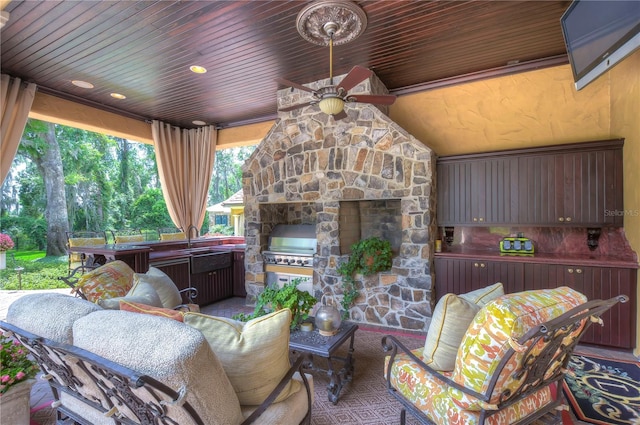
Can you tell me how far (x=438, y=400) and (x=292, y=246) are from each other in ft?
11.5

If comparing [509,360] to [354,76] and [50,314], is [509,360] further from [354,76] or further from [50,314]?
[354,76]

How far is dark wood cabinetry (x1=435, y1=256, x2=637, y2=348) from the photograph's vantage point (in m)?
2.96

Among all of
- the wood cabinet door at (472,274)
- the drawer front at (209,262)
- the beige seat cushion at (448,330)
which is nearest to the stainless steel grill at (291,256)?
the drawer front at (209,262)

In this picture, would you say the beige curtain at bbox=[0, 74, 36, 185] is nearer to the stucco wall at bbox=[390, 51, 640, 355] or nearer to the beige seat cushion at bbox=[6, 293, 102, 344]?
the beige seat cushion at bbox=[6, 293, 102, 344]

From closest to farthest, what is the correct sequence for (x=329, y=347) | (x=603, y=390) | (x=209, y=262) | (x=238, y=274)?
1. (x=329, y=347)
2. (x=603, y=390)
3. (x=209, y=262)
4. (x=238, y=274)

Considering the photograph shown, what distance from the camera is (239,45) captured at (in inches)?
129

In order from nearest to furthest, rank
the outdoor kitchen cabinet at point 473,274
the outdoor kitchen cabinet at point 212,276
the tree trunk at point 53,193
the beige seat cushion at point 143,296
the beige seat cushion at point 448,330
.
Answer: the beige seat cushion at point 448,330 < the beige seat cushion at point 143,296 < the outdoor kitchen cabinet at point 473,274 < the outdoor kitchen cabinet at point 212,276 < the tree trunk at point 53,193

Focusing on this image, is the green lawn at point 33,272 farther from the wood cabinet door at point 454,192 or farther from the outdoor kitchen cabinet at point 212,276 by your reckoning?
the wood cabinet door at point 454,192

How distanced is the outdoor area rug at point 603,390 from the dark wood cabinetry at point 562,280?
0.32 metres

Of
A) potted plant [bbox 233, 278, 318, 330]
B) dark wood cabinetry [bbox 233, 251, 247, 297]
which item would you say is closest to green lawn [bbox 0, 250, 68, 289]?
dark wood cabinetry [bbox 233, 251, 247, 297]

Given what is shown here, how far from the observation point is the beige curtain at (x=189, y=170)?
6254 millimetres

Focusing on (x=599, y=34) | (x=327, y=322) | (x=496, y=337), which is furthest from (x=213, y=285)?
(x=599, y=34)

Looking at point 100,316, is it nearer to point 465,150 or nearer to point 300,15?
point 300,15

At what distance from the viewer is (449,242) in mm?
4348
